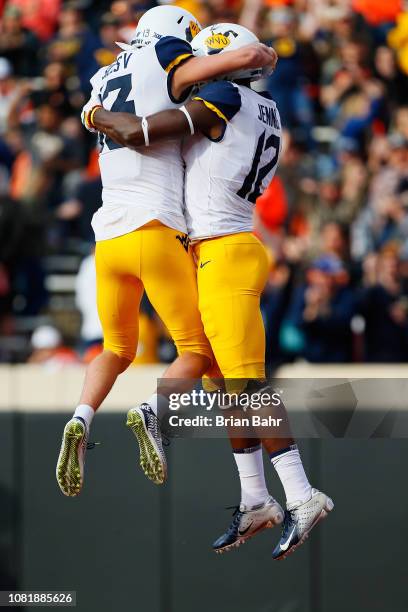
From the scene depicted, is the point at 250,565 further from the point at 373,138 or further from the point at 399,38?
the point at 399,38

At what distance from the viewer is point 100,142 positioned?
653 cm

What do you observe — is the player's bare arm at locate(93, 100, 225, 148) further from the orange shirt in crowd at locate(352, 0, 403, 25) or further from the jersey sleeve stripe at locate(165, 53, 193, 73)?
the orange shirt in crowd at locate(352, 0, 403, 25)

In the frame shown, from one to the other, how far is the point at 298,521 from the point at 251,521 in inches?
10.9

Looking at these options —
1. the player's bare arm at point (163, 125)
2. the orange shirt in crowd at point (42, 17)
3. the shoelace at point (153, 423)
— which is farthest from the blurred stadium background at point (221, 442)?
the player's bare arm at point (163, 125)

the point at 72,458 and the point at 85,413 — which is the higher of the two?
the point at 85,413

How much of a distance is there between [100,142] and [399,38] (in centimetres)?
556

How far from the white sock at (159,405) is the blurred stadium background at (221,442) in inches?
106

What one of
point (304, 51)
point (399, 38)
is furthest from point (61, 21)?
point (399, 38)

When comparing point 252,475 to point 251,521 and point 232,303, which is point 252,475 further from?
point 232,303

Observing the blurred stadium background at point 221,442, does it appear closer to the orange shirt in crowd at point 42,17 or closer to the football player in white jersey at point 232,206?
the orange shirt in crowd at point 42,17

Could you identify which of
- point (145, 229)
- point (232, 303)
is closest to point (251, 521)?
point (232, 303)

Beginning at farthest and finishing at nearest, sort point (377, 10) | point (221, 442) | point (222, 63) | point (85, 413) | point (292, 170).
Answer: point (377, 10) < point (292, 170) < point (221, 442) < point (85, 413) < point (222, 63)

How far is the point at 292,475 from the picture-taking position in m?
6.58

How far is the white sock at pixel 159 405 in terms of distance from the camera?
640cm
